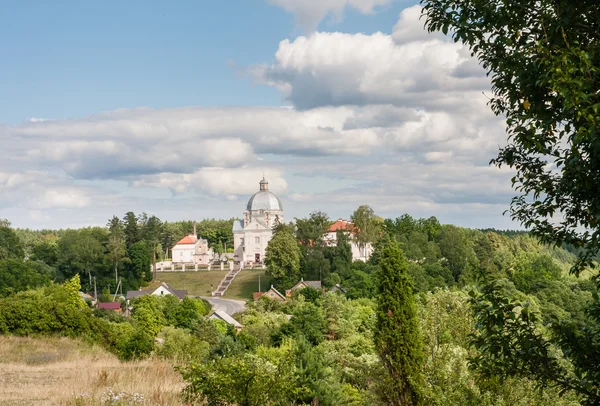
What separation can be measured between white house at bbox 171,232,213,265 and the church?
465cm

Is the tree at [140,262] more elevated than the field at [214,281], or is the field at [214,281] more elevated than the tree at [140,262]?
the tree at [140,262]

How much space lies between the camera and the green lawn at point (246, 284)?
75.2 metres

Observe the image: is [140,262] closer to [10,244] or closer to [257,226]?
[10,244]

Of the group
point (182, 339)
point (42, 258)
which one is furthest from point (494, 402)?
point (42, 258)

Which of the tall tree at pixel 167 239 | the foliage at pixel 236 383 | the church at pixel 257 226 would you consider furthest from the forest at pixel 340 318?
the church at pixel 257 226

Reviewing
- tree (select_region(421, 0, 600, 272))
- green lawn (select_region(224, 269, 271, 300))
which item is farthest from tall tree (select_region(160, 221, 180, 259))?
tree (select_region(421, 0, 600, 272))

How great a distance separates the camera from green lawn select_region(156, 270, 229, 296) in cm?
7922

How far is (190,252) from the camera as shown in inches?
3871

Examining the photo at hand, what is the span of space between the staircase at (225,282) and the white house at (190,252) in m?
10.6

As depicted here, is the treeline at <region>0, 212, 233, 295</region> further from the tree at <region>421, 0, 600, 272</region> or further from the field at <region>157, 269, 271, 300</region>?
the tree at <region>421, 0, 600, 272</region>

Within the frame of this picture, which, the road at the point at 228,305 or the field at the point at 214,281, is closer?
the road at the point at 228,305

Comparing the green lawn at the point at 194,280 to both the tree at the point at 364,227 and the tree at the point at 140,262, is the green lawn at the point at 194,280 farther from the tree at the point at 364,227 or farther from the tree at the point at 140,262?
the tree at the point at 364,227

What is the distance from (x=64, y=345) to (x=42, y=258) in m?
67.7

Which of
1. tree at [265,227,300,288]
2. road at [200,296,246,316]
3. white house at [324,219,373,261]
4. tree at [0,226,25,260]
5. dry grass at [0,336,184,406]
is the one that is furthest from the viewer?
white house at [324,219,373,261]
